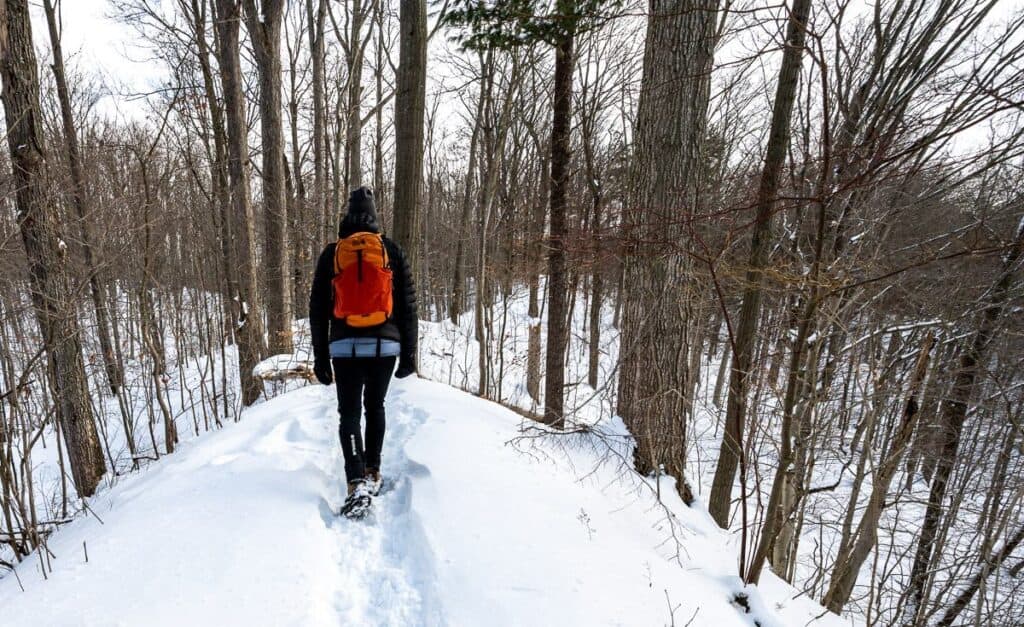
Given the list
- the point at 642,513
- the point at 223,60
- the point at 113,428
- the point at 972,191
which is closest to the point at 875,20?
the point at 972,191

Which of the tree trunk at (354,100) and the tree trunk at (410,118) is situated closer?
the tree trunk at (410,118)

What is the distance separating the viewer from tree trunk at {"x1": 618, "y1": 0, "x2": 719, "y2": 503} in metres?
3.07

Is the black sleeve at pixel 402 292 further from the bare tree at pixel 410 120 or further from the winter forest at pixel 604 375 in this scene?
the bare tree at pixel 410 120

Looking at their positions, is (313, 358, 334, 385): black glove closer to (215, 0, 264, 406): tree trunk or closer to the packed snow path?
the packed snow path

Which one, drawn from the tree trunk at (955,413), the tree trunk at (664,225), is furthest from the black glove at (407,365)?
the tree trunk at (955,413)

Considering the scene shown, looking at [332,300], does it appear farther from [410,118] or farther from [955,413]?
[955,413]

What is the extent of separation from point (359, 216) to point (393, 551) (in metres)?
2.03

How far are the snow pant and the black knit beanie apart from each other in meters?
0.84

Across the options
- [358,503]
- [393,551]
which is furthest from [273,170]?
[393,551]

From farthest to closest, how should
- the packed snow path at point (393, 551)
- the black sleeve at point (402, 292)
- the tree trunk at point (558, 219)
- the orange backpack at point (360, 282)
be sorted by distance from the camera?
the tree trunk at point (558, 219) < the black sleeve at point (402, 292) < the orange backpack at point (360, 282) < the packed snow path at point (393, 551)

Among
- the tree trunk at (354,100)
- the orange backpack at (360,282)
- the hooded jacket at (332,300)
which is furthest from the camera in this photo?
the tree trunk at (354,100)

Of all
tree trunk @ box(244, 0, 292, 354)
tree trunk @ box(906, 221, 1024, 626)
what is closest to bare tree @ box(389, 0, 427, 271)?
tree trunk @ box(244, 0, 292, 354)

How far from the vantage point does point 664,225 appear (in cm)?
307

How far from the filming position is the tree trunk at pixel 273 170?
6113mm
